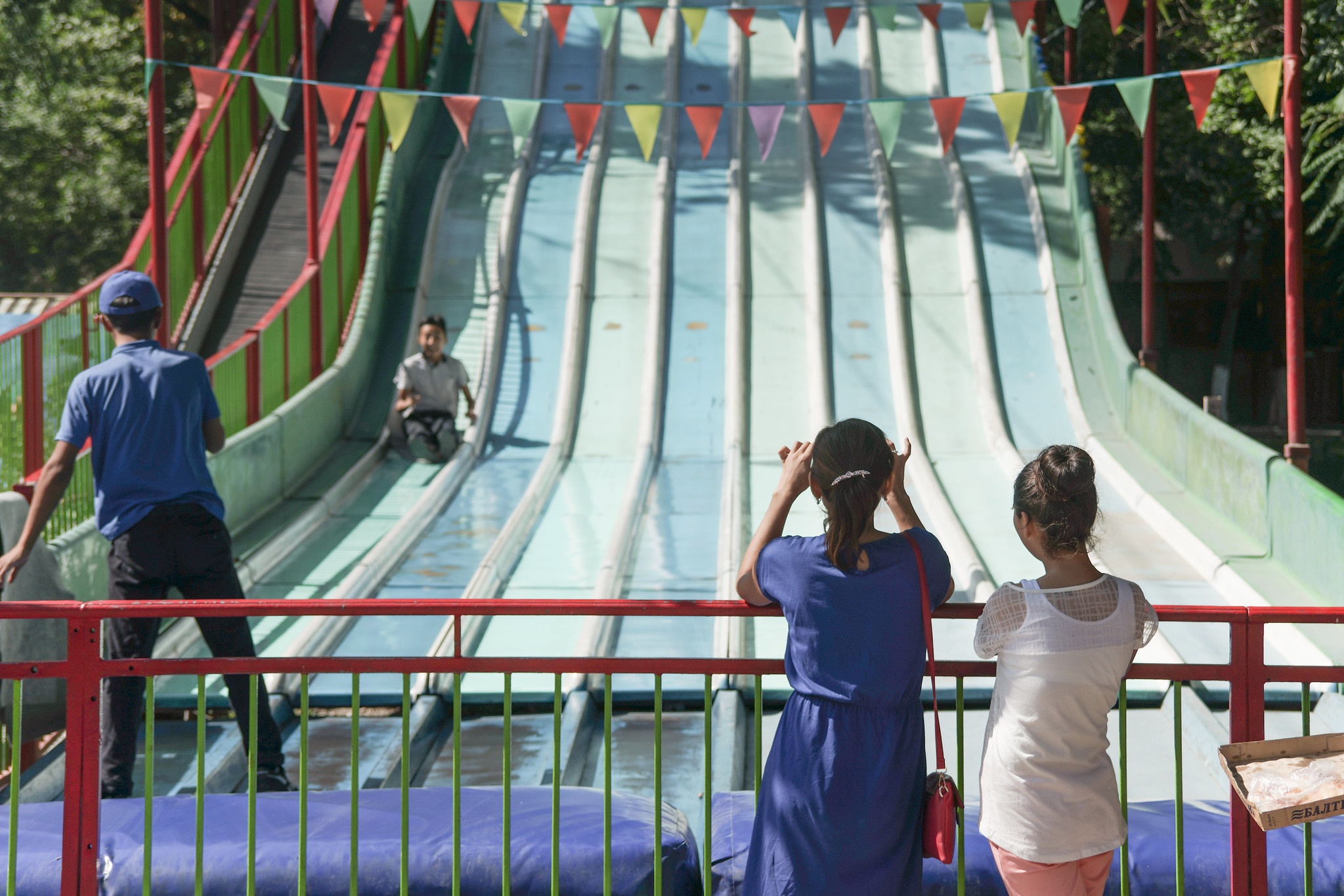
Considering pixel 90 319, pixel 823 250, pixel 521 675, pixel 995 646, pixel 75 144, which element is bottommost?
pixel 521 675

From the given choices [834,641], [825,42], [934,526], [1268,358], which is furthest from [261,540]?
[1268,358]

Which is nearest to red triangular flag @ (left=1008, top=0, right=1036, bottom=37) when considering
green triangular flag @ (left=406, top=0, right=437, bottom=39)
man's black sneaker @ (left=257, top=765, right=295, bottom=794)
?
green triangular flag @ (left=406, top=0, right=437, bottom=39)

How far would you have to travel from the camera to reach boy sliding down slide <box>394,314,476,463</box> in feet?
30.5

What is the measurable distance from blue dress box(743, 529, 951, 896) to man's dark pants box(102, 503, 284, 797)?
192 cm

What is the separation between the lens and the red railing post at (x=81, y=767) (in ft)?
9.95

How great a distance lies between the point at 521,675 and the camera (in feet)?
19.2

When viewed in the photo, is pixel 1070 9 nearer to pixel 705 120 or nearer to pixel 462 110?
pixel 705 120

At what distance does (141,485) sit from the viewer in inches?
155

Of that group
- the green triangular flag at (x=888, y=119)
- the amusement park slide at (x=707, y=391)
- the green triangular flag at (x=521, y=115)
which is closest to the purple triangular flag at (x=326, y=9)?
the green triangular flag at (x=521, y=115)

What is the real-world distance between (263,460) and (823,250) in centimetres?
559

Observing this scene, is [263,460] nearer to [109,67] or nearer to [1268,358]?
[109,67]

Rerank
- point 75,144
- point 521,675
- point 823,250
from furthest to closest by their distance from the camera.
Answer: point 75,144 < point 823,250 < point 521,675

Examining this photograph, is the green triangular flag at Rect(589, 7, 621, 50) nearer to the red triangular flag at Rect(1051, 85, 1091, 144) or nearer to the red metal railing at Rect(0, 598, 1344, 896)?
the red triangular flag at Rect(1051, 85, 1091, 144)

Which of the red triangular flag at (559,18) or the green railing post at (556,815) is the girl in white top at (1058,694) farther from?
the red triangular flag at (559,18)
